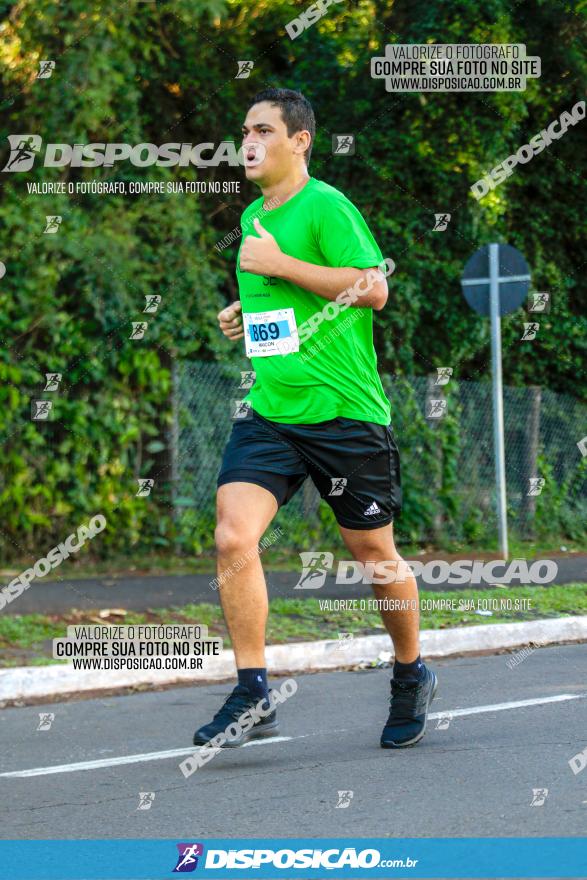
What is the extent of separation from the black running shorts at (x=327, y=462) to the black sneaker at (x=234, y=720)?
0.71 m

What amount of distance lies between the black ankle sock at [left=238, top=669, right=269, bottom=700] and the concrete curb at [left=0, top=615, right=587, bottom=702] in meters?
2.34

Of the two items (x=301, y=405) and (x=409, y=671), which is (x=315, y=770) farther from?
(x=301, y=405)

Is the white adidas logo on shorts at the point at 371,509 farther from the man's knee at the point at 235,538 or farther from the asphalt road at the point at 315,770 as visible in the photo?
the asphalt road at the point at 315,770

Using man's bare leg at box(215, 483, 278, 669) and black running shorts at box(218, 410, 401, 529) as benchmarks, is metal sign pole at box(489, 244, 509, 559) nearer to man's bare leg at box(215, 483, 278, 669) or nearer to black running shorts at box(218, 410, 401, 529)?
black running shorts at box(218, 410, 401, 529)

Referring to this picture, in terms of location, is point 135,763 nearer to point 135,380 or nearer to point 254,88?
point 135,380

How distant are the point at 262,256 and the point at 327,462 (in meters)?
0.78

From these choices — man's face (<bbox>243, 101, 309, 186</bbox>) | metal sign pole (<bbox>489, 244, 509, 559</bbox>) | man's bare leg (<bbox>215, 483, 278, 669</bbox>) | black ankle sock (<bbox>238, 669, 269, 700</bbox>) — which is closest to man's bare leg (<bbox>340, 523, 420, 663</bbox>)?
man's bare leg (<bbox>215, 483, 278, 669</bbox>)

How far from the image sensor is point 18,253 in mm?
11469

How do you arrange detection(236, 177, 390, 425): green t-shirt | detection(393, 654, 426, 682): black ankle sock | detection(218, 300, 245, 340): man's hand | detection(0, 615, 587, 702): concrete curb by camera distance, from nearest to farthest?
detection(236, 177, 390, 425): green t-shirt
detection(393, 654, 426, 682): black ankle sock
detection(218, 300, 245, 340): man's hand
detection(0, 615, 587, 702): concrete curb

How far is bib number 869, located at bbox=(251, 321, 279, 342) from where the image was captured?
205 inches

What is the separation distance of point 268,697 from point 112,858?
136 centimetres

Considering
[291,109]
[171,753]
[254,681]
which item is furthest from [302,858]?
[291,109]

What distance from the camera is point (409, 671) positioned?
17.8 ft

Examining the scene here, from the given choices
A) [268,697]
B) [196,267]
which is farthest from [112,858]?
[196,267]
